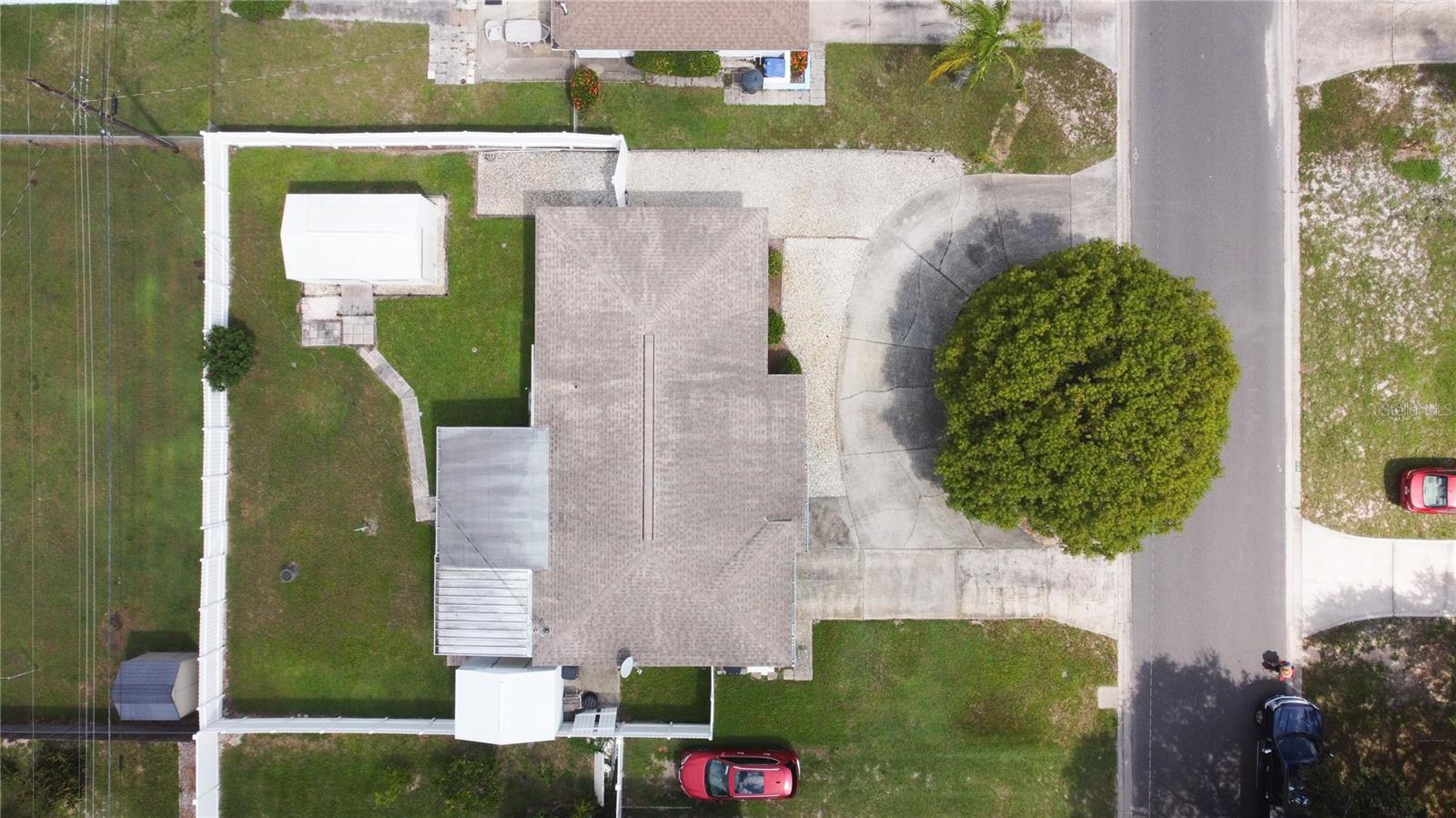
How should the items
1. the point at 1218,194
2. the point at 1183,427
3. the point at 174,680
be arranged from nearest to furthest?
1. the point at 1183,427
2. the point at 174,680
3. the point at 1218,194

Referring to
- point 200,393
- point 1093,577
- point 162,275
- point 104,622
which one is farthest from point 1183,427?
point 104,622

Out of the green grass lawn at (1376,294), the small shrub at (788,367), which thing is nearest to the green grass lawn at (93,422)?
the small shrub at (788,367)

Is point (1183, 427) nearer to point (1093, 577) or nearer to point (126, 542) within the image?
point (1093, 577)

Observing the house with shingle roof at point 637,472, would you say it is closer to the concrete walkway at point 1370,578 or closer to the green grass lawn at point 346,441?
the green grass lawn at point 346,441

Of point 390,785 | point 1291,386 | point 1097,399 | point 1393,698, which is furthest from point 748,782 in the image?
point 1291,386

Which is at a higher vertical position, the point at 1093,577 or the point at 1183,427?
the point at 1183,427

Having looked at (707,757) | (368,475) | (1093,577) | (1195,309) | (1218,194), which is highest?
(1218,194)
